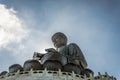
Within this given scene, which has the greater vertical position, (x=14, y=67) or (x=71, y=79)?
(x=14, y=67)

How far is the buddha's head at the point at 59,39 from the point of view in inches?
1060

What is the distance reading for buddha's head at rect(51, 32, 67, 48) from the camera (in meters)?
26.9

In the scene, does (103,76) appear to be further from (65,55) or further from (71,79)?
(65,55)

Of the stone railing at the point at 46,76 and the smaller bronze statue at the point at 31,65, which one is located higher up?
the smaller bronze statue at the point at 31,65

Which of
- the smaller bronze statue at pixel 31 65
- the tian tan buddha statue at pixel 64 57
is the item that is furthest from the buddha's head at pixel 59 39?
the smaller bronze statue at pixel 31 65

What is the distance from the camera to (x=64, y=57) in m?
22.1

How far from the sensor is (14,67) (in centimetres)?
2159

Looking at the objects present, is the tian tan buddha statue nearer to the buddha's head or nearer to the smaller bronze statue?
the buddha's head

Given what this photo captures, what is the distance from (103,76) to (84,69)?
3342 mm

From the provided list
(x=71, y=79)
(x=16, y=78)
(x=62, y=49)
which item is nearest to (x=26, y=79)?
(x=16, y=78)

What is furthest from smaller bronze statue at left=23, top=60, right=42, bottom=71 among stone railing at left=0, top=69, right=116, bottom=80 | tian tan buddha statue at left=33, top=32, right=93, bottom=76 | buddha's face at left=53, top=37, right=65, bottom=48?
buddha's face at left=53, top=37, right=65, bottom=48

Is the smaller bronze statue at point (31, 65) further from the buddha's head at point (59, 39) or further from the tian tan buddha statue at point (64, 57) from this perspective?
the buddha's head at point (59, 39)

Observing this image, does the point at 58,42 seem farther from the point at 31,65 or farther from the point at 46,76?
the point at 46,76

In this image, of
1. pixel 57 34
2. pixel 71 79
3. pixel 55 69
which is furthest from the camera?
pixel 57 34
